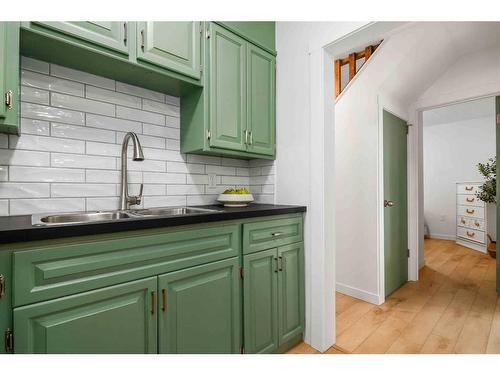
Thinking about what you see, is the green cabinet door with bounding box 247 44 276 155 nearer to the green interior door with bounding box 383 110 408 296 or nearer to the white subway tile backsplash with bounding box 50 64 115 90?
the white subway tile backsplash with bounding box 50 64 115 90

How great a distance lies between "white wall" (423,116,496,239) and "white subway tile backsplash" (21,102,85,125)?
6.61m

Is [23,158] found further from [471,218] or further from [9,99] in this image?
[471,218]

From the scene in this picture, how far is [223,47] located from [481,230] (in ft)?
18.0

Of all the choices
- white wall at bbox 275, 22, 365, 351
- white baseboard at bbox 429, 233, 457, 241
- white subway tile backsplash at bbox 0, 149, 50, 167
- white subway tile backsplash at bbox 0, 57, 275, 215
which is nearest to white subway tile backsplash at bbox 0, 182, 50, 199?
white subway tile backsplash at bbox 0, 57, 275, 215

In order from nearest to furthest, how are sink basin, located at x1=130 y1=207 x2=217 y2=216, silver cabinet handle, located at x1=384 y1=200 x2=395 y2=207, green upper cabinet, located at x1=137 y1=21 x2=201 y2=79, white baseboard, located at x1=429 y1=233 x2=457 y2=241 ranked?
green upper cabinet, located at x1=137 y1=21 x2=201 y2=79 → sink basin, located at x1=130 y1=207 x2=217 y2=216 → silver cabinet handle, located at x1=384 y1=200 x2=395 y2=207 → white baseboard, located at x1=429 y1=233 x2=457 y2=241

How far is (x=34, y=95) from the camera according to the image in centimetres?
135

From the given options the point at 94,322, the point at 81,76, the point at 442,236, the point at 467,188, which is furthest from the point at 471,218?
the point at 81,76

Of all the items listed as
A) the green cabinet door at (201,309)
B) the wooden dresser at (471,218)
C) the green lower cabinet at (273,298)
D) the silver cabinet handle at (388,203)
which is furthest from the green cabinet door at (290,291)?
the wooden dresser at (471,218)

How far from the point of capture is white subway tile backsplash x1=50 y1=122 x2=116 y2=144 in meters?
1.42

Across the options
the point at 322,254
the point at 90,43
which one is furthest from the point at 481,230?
the point at 90,43

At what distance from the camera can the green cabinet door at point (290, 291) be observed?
165 centimetres

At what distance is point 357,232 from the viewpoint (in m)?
2.67

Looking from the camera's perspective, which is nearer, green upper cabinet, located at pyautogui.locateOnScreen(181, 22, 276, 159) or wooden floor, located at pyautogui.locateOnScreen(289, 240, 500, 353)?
green upper cabinet, located at pyautogui.locateOnScreen(181, 22, 276, 159)

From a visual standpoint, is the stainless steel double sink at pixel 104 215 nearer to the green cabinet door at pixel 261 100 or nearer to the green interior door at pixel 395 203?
the green cabinet door at pixel 261 100
